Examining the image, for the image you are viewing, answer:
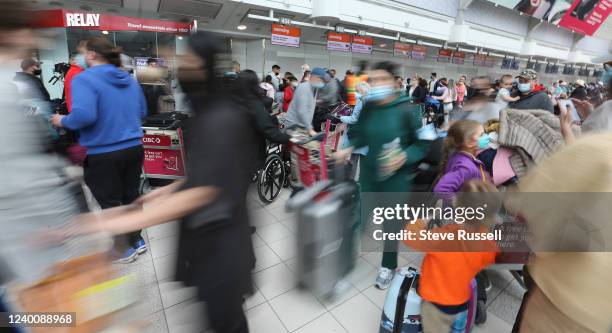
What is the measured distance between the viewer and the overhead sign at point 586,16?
675 cm

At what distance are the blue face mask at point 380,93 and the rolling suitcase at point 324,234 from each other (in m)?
0.83

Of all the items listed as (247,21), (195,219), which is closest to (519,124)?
(195,219)

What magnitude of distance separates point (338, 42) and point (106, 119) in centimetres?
856

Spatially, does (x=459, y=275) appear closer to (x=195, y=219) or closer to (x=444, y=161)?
(x=444, y=161)

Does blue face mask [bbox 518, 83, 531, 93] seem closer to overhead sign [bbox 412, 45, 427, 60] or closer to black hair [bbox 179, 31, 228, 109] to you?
black hair [bbox 179, 31, 228, 109]

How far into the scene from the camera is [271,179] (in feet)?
13.1

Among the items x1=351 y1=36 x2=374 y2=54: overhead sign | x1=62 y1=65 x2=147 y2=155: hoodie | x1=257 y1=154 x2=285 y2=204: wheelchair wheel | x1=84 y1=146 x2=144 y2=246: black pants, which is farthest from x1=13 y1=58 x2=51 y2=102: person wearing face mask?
x1=351 y1=36 x2=374 y2=54: overhead sign

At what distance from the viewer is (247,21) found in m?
10.2

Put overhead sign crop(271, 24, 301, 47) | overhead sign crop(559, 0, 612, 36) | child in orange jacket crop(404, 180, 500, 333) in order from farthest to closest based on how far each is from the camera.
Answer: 1. overhead sign crop(271, 24, 301, 47)
2. overhead sign crop(559, 0, 612, 36)
3. child in orange jacket crop(404, 180, 500, 333)

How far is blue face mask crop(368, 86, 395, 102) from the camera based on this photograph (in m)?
2.05

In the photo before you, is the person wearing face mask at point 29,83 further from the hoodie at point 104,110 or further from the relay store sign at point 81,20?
the relay store sign at point 81,20

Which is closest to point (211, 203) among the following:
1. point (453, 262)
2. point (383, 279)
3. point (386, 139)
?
point (453, 262)

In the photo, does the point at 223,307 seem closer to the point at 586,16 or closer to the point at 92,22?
the point at 92,22

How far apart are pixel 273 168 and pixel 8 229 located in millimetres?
3093
